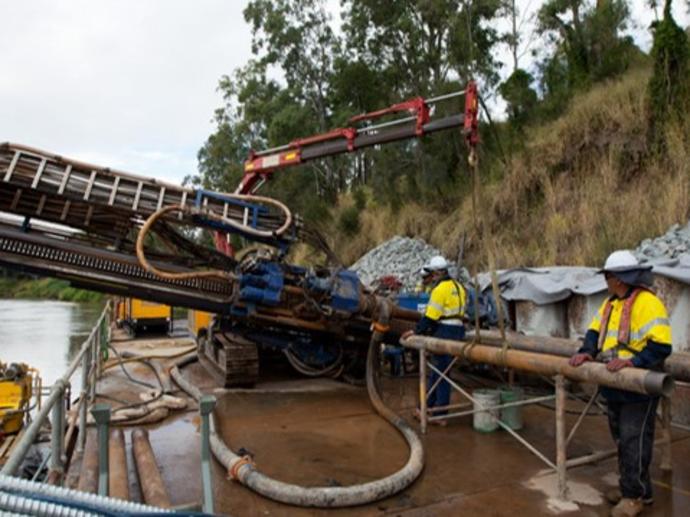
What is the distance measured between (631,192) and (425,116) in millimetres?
5952

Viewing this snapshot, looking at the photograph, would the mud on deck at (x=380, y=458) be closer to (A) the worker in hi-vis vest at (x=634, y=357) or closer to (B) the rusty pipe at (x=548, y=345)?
(A) the worker in hi-vis vest at (x=634, y=357)

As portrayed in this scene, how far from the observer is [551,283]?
796 cm

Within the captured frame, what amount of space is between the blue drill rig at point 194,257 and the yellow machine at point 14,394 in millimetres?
3780

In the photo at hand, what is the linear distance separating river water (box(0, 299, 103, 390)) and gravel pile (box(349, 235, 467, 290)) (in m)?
7.91

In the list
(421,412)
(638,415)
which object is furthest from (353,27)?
(638,415)

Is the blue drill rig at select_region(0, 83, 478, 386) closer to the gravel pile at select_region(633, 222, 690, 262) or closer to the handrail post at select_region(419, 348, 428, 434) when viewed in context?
the handrail post at select_region(419, 348, 428, 434)

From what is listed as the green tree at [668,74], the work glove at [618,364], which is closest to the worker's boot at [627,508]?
the work glove at [618,364]

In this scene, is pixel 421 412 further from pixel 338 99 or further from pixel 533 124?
pixel 338 99

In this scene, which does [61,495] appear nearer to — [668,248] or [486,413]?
[486,413]

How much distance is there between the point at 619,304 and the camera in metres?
4.06

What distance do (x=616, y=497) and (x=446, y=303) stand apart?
98.4 inches

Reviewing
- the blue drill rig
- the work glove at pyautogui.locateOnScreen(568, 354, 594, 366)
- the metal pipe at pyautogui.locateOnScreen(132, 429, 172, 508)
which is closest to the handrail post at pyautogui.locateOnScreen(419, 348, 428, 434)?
the blue drill rig

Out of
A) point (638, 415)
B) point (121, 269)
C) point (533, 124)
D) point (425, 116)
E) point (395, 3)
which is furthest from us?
point (395, 3)

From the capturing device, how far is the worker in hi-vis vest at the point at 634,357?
12.4ft
